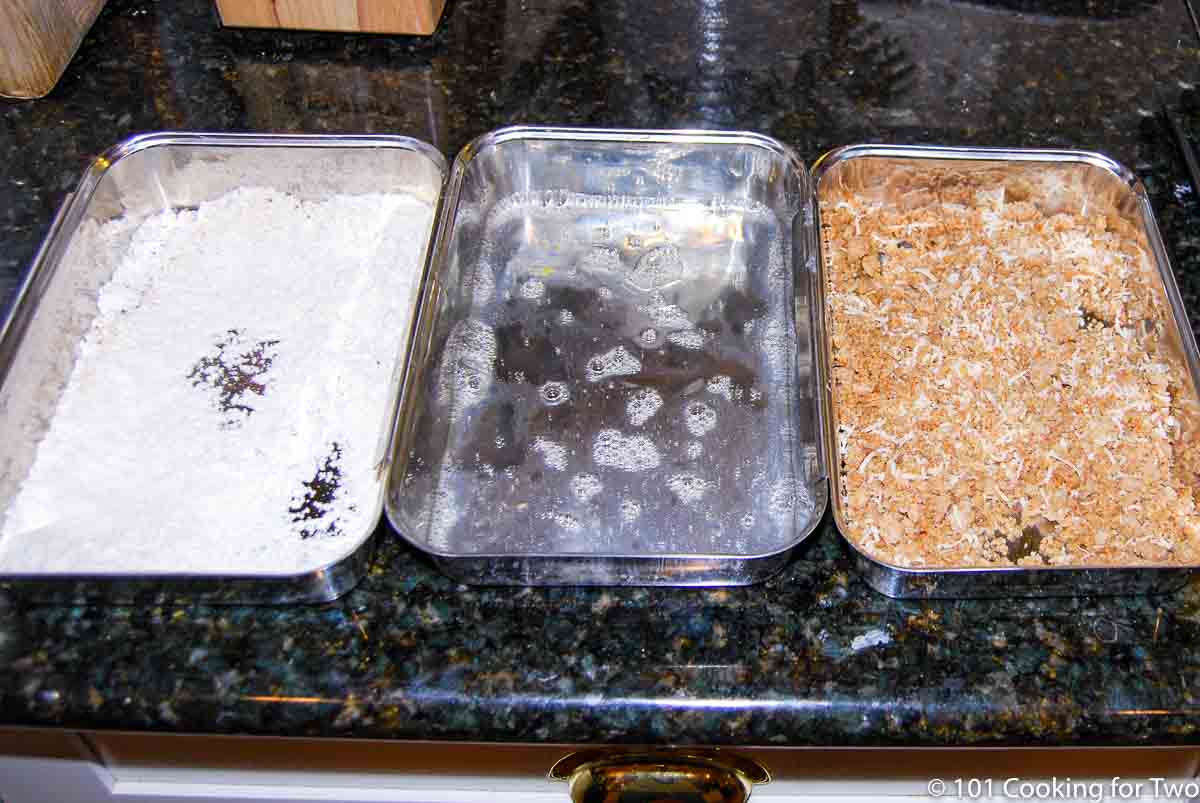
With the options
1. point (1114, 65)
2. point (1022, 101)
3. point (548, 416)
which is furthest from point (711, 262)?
point (1114, 65)

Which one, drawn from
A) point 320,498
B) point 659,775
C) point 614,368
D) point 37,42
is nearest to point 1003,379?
point 614,368

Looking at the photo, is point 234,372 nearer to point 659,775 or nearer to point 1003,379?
point 659,775

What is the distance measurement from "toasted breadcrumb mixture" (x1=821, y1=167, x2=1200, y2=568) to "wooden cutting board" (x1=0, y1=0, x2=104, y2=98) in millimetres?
826

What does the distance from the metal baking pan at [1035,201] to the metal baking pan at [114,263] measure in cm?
36

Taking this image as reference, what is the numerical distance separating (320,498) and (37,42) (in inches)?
24.7

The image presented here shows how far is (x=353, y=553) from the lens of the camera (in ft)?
2.48

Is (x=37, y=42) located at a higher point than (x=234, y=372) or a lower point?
higher

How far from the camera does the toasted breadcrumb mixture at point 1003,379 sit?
824mm

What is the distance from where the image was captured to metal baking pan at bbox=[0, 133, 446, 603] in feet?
2.48

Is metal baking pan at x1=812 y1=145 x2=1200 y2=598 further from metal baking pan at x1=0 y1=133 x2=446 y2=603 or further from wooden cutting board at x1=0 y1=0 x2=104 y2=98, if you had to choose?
wooden cutting board at x1=0 y1=0 x2=104 y2=98

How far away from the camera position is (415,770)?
0.89 metres

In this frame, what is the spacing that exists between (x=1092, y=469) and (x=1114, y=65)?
0.56 m

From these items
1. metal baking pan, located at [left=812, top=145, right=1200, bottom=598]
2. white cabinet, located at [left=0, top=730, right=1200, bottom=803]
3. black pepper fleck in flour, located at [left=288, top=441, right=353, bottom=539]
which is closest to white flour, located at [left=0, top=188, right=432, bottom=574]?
black pepper fleck in flour, located at [left=288, top=441, right=353, bottom=539]

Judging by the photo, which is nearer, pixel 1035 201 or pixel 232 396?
pixel 232 396
